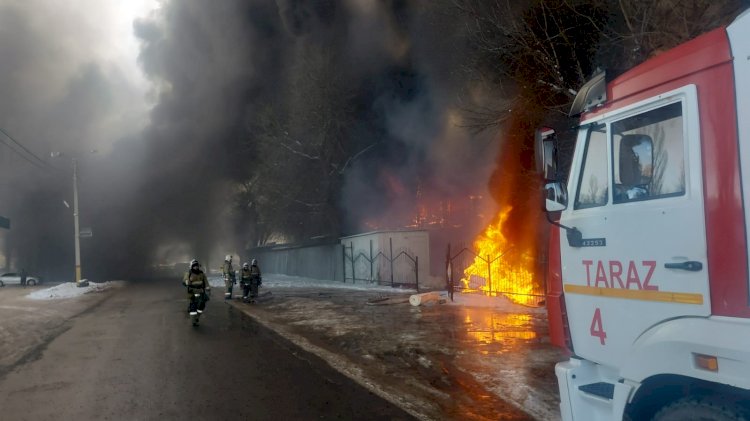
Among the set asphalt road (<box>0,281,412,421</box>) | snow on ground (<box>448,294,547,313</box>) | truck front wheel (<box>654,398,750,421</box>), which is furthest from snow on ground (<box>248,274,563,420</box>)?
truck front wheel (<box>654,398,750,421</box>)

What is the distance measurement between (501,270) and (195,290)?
24.1 ft

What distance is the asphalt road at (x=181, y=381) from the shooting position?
15.8 ft

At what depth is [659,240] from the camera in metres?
2.45

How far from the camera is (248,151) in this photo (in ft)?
99.8

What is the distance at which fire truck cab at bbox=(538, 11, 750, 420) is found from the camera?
2172 mm

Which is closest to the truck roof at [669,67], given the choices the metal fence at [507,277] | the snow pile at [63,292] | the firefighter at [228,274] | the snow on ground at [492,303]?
the snow on ground at [492,303]

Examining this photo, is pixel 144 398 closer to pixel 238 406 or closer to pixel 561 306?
pixel 238 406

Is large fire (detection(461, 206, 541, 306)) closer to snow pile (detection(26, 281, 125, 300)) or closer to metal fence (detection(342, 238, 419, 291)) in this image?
metal fence (detection(342, 238, 419, 291))

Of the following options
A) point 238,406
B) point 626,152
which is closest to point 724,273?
point 626,152

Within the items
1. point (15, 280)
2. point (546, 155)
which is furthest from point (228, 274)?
point (15, 280)

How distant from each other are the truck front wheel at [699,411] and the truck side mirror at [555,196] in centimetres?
108

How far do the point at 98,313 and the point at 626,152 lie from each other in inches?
530

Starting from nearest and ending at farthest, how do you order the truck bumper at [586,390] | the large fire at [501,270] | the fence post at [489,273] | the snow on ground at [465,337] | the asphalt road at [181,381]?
1. the truck bumper at [586,390]
2. the asphalt road at [181,381]
3. the snow on ground at [465,337]
4. the large fire at [501,270]
5. the fence post at [489,273]

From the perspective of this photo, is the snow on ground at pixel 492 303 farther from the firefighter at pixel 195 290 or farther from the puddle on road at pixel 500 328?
the firefighter at pixel 195 290
